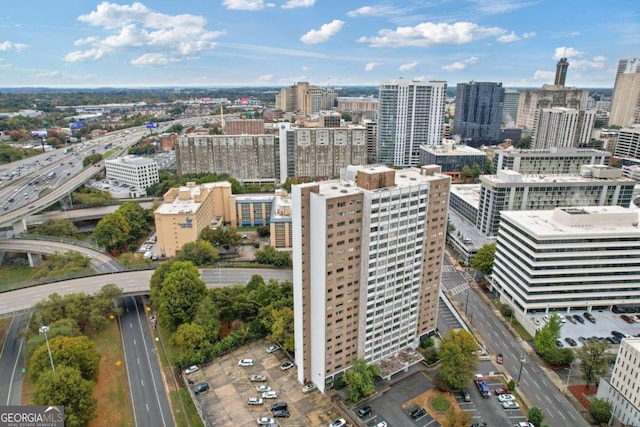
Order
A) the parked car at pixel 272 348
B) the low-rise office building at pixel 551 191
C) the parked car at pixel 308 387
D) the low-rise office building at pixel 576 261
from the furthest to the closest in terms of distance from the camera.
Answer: the low-rise office building at pixel 551 191 < the low-rise office building at pixel 576 261 < the parked car at pixel 272 348 < the parked car at pixel 308 387

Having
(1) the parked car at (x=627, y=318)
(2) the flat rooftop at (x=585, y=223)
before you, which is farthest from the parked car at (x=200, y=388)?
(1) the parked car at (x=627, y=318)

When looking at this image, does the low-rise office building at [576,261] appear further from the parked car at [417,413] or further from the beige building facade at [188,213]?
the beige building facade at [188,213]

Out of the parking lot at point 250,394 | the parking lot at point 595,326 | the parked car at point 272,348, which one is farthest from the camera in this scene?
the parking lot at point 595,326

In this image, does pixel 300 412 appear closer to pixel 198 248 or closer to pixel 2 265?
pixel 198 248

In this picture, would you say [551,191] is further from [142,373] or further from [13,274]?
[13,274]

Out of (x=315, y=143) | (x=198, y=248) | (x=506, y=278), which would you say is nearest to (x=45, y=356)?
(x=198, y=248)

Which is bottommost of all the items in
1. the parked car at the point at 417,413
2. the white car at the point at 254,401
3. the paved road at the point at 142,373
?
the paved road at the point at 142,373

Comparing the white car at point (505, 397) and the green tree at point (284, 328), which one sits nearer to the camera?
the white car at point (505, 397)
